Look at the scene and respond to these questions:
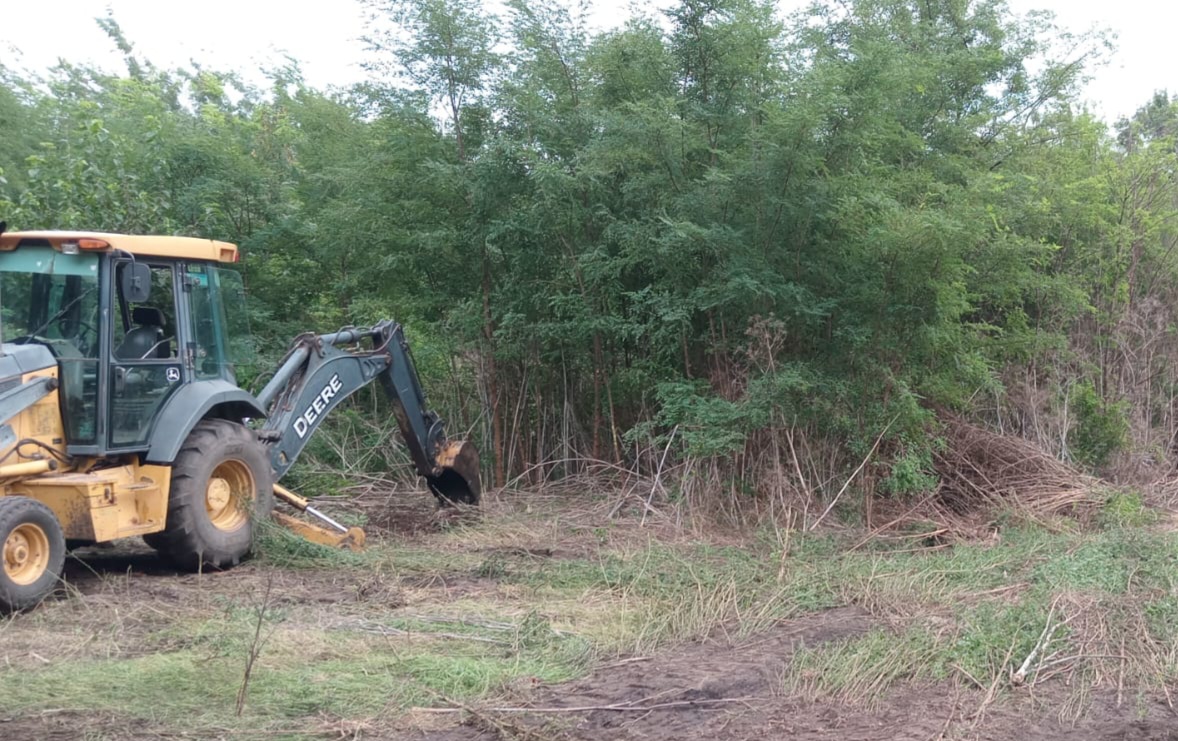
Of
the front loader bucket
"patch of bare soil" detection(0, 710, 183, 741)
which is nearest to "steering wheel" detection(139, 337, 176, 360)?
the front loader bucket

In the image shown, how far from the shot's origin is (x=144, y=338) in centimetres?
745

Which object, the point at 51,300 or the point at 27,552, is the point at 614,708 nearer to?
the point at 27,552

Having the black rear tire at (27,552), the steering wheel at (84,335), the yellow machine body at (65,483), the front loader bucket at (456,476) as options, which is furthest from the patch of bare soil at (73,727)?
the front loader bucket at (456,476)

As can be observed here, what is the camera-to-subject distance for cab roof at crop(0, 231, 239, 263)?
701 cm

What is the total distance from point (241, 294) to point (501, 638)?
3876 millimetres

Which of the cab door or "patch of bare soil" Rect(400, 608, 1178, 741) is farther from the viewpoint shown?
the cab door

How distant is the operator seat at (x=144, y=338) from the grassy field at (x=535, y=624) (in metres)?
1.54

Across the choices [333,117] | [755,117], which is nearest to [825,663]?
[755,117]

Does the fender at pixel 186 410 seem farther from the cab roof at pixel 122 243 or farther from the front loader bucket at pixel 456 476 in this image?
the front loader bucket at pixel 456 476

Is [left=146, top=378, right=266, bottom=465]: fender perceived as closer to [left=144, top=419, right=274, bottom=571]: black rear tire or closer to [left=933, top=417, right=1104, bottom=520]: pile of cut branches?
[left=144, top=419, right=274, bottom=571]: black rear tire

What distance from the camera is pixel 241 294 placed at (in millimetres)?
8289

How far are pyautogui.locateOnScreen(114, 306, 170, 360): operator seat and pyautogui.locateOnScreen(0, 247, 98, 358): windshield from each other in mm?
274

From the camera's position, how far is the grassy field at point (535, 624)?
15.8ft

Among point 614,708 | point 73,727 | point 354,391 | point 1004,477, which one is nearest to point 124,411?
point 354,391
